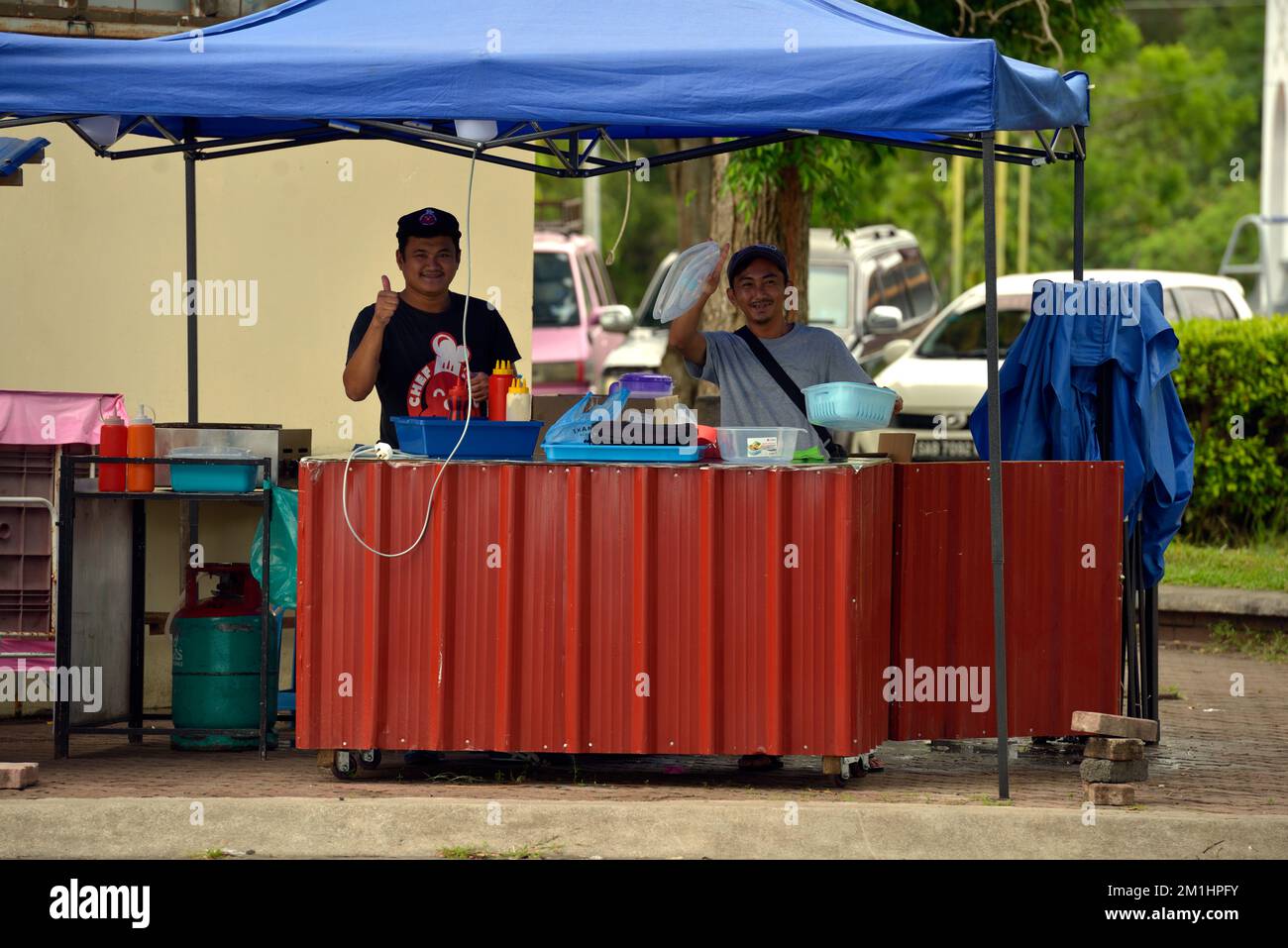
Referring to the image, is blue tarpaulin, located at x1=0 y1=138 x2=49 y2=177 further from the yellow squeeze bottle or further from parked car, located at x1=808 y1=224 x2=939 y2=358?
parked car, located at x1=808 y1=224 x2=939 y2=358

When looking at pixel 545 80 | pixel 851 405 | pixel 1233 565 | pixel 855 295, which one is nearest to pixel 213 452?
pixel 545 80

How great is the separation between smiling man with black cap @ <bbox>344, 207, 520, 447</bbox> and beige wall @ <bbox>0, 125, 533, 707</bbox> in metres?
2.00

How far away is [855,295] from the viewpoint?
2008 cm

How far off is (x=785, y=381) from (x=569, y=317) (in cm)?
1274

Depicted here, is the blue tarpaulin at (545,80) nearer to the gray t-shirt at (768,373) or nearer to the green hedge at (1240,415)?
the gray t-shirt at (768,373)

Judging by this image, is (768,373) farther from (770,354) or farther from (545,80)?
(545,80)

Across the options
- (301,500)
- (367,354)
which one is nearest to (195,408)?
(367,354)

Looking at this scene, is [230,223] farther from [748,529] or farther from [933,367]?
[933,367]

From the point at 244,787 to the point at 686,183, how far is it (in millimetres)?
12866

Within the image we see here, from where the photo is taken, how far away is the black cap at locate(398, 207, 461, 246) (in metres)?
7.77

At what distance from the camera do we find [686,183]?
19.0m

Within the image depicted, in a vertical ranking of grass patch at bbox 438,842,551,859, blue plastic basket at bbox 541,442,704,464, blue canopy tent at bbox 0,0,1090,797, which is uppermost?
blue canopy tent at bbox 0,0,1090,797

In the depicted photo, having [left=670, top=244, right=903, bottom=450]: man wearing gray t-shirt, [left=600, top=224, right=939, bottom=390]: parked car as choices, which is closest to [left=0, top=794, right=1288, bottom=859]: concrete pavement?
[left=670, top=244, right=903, bottom=450]: man wearing gray t-shirt

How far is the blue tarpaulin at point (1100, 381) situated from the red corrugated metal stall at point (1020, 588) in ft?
1.21
